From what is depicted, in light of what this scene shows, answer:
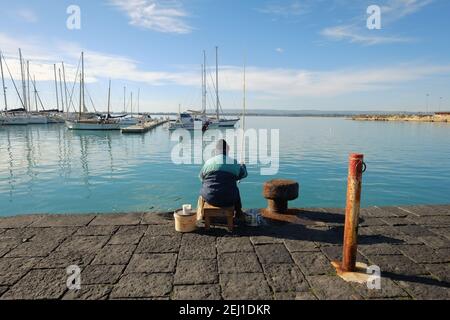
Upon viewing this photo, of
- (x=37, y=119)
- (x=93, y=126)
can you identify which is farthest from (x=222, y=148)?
(x=37, y=119)

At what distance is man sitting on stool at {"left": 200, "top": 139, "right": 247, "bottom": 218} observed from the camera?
525cm

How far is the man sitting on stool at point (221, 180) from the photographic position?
5246mm

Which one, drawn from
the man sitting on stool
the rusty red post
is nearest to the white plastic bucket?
the man sitting on stool

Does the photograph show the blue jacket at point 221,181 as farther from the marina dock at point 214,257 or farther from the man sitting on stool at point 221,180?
the marina dock at point 214,257

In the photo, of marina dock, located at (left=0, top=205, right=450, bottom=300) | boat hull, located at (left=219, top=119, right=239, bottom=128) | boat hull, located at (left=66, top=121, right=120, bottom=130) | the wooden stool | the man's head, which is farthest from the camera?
boat hull, located at (left=219, top=119, right=239, bottom=128)

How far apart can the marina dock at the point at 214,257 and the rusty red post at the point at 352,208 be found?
0.85ft

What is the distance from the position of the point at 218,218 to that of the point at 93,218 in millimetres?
2408

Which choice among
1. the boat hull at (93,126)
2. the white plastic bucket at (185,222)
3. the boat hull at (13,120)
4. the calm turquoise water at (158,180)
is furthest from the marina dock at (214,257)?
the boat hull at (13,120)

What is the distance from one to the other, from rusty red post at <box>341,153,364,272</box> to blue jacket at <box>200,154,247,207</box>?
6.47ft

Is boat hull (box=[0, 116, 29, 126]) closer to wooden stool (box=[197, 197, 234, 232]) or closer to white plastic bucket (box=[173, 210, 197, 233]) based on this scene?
white plastic bucket (box=[173, 210, 197, 233])

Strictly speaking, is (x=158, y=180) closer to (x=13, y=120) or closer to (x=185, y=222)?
(x=185, y=222)

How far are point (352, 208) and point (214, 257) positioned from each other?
6.33 feet
